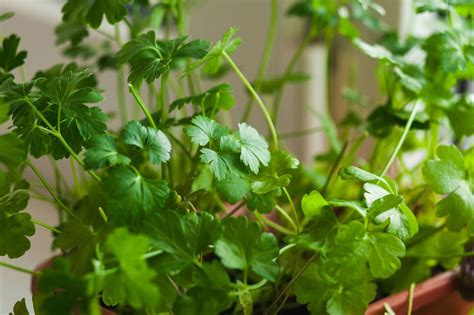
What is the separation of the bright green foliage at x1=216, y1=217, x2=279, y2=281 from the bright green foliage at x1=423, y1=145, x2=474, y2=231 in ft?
0.72

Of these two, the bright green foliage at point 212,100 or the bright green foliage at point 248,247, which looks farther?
the bright green foliage at point 212,100

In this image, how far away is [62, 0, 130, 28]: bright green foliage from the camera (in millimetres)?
721

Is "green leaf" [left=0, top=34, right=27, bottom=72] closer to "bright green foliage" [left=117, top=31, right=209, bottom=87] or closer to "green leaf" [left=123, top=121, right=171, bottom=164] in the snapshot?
"bright green foliage" [left=117, top=31, right=209, bottom=87]

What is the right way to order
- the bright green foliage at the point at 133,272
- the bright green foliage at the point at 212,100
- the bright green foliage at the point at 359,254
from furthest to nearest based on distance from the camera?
the bright green foliage at the point at 212,100 → the bright green foliage at the point at 359,254 → the bright green foliage at the point at 133,272

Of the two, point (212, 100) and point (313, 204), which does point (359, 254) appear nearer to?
point (313, 204)

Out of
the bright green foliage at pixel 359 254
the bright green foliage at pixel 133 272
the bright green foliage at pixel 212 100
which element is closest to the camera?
the bright green foliage at pixel 133 272

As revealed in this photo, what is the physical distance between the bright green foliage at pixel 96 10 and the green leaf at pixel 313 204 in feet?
1.07

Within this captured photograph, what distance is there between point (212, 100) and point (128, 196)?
0.26m

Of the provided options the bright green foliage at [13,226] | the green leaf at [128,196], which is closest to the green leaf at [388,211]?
the green leaf at [128,196]

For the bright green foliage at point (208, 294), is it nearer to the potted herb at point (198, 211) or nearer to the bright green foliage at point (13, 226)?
the potted herb at point (198, 211)

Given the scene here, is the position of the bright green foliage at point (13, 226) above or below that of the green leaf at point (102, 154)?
below

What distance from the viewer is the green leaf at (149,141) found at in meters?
0.54

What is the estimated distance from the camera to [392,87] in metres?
0.88

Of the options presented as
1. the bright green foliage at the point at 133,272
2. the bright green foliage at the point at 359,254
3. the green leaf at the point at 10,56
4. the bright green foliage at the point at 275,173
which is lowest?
the bright green foliage at the point at 359,254
